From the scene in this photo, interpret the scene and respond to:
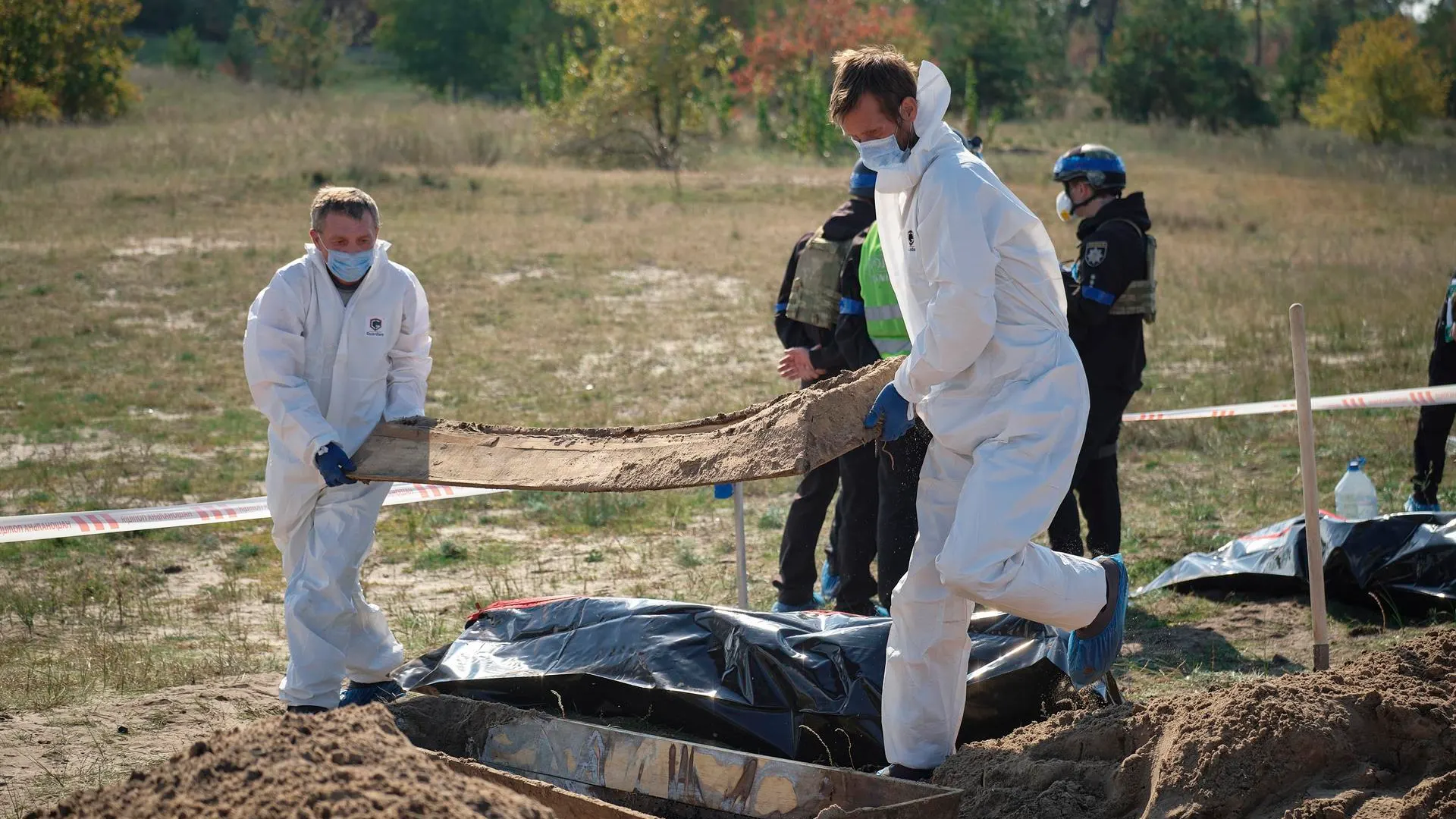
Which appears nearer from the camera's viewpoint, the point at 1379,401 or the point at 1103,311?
the point at 1103,311

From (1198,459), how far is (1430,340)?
433 cm

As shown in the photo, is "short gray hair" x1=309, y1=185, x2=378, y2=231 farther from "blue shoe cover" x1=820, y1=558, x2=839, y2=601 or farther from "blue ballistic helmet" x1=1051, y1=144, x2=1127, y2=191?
"blue ballistic helmet" x1=1051, y1=144, x2=1127, y2=191

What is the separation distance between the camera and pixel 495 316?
14.9m

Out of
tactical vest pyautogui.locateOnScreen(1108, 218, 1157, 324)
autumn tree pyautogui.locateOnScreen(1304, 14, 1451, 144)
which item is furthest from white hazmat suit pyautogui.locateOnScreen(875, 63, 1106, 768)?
autumn tree pyautogui.locateOnScreen(1304, 14, 1451, 144)

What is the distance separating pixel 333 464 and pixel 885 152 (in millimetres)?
2215

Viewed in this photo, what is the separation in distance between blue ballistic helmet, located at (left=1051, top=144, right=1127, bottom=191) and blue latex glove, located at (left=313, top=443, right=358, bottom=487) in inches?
139

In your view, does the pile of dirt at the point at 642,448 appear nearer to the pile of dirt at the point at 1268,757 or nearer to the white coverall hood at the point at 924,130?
the white coverall hood at the point at 924,130

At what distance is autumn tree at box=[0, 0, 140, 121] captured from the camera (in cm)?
3306

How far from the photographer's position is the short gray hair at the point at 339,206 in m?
5.00

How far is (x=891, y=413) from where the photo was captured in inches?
163

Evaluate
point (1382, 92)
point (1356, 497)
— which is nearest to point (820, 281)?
point (1356, 497)

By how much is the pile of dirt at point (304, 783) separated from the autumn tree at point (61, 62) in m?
34.0

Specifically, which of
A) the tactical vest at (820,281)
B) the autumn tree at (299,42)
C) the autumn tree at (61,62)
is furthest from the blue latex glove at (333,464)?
the autumn tree at (299,42)

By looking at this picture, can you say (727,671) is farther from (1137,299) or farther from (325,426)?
(1137,299)
